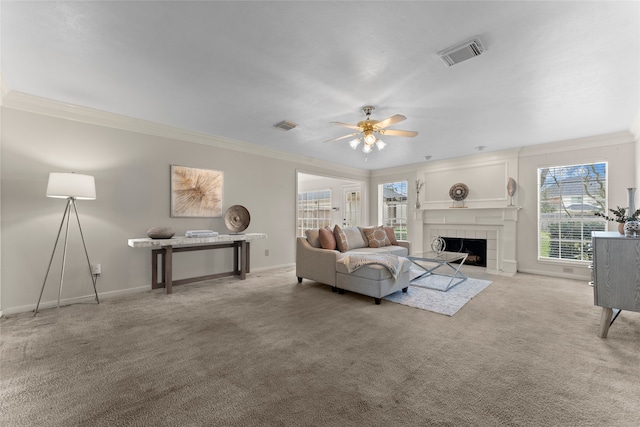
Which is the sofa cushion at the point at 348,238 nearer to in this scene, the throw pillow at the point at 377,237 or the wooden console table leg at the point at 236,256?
the throw pillow at the point at 377,237

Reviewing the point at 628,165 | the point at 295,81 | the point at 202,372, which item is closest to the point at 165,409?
the point at 202,372

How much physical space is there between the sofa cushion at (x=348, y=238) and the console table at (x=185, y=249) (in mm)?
1290

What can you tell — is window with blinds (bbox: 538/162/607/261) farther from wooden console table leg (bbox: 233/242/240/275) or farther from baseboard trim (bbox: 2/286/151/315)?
baseboard trim (bbox: 2/286/151/315)

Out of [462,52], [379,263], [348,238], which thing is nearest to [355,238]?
[348,238]

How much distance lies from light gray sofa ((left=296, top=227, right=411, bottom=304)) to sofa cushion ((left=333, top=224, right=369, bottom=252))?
0.03 meters

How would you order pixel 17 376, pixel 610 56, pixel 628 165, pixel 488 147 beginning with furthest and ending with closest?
pixel 488 147 → pixel 628 165 → pixel 610 56 → pixel 17 376

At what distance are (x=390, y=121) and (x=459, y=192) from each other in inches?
146

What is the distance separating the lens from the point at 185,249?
4000mm

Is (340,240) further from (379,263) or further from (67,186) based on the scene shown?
(67,186)

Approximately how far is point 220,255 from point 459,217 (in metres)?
4.90

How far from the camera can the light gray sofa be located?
3262 millimetres

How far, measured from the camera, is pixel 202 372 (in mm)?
1818

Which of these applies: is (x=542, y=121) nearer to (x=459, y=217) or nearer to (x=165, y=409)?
(x=459, y=217)

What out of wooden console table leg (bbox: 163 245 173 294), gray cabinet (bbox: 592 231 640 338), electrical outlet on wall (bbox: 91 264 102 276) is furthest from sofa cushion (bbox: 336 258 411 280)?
electrical outlet on wall (bbox: 91 264 102 276)
